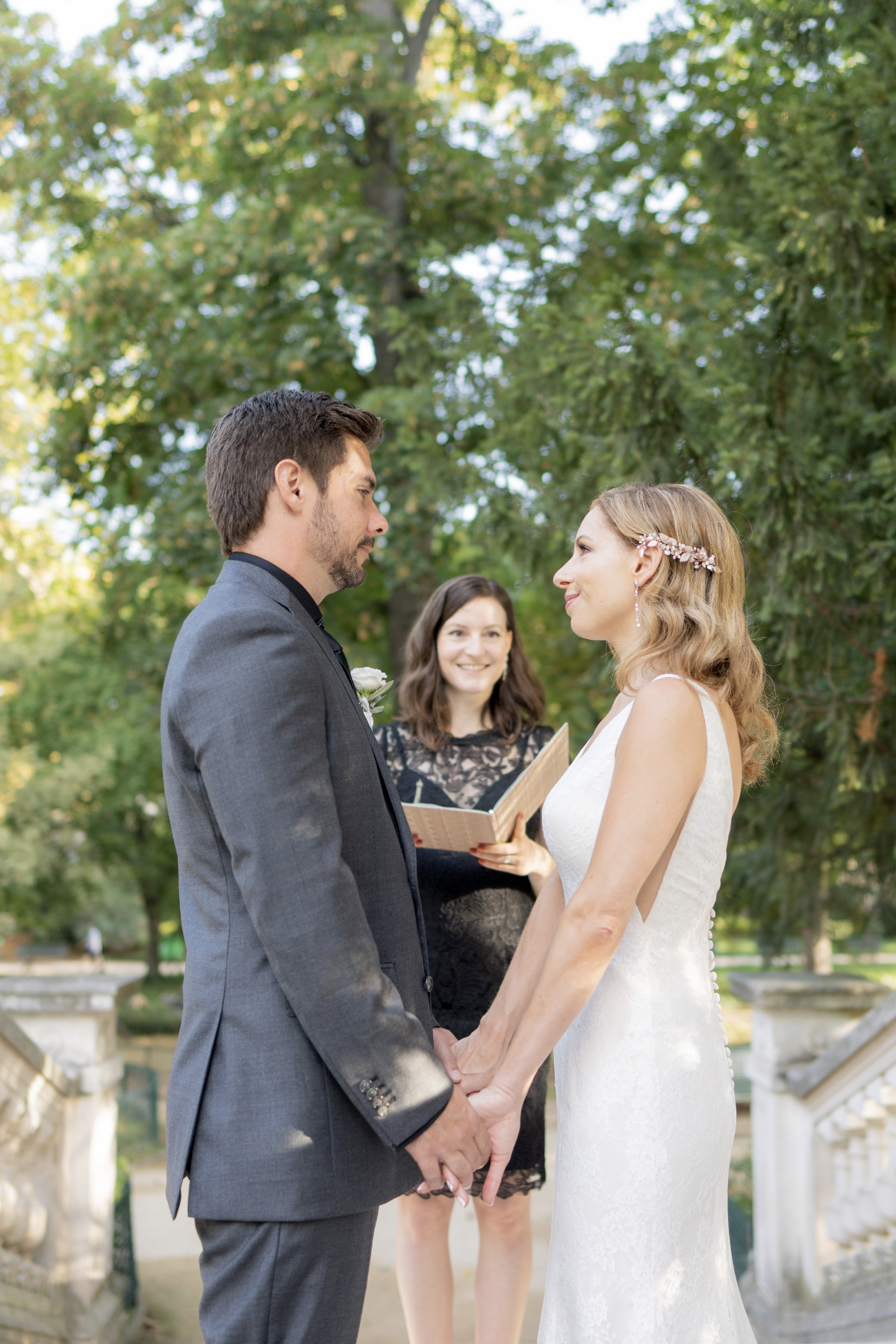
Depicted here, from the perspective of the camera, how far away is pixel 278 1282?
6.17 ft

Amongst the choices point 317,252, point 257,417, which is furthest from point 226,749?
point 317,252

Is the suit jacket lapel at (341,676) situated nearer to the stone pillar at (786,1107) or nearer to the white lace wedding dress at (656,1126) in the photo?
the white lace wedding dress at (656,1126)

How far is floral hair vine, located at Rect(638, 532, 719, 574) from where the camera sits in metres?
2.40

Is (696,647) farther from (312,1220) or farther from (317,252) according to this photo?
(317,252)

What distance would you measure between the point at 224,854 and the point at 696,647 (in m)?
1.07

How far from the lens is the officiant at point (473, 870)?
134 inches

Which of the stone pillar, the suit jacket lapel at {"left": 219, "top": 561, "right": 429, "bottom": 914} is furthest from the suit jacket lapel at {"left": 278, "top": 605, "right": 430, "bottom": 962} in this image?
the stone pillar

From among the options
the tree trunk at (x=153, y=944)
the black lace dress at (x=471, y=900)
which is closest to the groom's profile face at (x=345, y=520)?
the black lace dress at (x=471, y=900)

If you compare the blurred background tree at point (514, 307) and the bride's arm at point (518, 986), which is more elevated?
the blurred background tree at point (514, 307)

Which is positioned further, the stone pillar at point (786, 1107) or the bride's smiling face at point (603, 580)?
the stone pillar at point (786, 1107)

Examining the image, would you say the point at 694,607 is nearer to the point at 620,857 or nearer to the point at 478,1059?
the point at 620,857

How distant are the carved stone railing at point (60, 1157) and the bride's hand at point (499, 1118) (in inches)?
90.9

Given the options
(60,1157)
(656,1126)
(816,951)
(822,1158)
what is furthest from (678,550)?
(816,951)

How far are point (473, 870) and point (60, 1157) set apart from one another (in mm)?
2317
